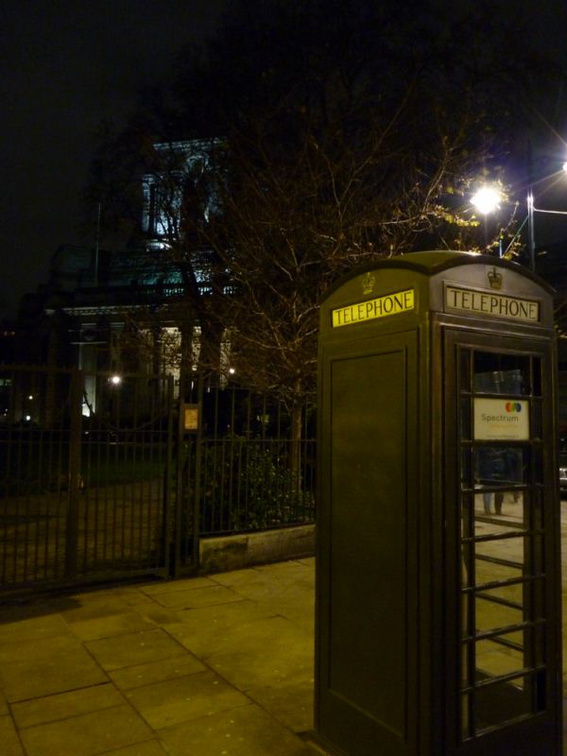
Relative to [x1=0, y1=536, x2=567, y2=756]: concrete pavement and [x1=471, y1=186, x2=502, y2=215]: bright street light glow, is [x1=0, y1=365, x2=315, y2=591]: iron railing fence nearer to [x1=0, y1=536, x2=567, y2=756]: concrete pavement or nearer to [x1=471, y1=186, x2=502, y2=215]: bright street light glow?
[x1=0, y1=536, x2=567, y2=756]: concrete pavement

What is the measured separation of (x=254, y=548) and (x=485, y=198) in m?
6.56

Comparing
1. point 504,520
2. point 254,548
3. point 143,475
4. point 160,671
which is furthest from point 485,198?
point 160,671

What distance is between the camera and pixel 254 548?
8.75 m

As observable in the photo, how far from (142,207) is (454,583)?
16138mm

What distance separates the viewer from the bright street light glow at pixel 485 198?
10562 millimetres

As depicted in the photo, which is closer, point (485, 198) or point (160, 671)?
point (160, 671)

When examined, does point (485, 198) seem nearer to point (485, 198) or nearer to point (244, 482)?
point (485, 198)

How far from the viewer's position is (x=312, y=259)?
11.4m

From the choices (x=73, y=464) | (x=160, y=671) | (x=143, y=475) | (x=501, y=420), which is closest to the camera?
(x=501, y=420)

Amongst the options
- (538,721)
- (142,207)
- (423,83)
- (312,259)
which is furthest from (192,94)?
(538,721)

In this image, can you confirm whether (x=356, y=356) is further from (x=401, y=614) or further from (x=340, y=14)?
(x=340, y=14)

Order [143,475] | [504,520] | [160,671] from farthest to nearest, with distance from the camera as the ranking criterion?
[143,475], [160,671], [504,520]

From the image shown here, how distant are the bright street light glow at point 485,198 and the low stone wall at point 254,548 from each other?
5.85 metres

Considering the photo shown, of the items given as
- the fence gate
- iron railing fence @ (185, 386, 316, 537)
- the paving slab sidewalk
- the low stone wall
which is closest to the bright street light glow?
iron railing fence @ (185, 386, 316, 537)
